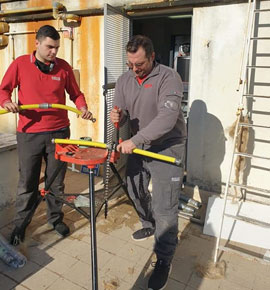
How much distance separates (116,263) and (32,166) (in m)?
1.34

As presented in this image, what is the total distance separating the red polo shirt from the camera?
9.78ft

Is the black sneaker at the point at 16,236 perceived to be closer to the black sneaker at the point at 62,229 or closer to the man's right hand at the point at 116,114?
the black sneaker at the point at 62,229

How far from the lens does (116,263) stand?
3.06 meters

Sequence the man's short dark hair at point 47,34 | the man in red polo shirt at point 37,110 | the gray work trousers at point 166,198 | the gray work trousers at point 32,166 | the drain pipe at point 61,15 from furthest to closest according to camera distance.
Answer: the drain pipe at point 61,15
the gray work trousers at point 32,166
the man in red polo shirt at point 37,110
the man's short dark hair at point 47,34
the gray work trousers at point 166,198

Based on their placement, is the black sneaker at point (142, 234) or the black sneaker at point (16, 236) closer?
the black sneaker at point (16, 236)

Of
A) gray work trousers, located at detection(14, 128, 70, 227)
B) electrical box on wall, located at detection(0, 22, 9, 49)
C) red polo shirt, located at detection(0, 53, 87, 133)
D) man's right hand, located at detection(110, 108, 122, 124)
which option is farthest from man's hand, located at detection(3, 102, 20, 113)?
electrical box on wall, located at detection(0, 22, 9, 49)

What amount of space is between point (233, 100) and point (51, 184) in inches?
97.2

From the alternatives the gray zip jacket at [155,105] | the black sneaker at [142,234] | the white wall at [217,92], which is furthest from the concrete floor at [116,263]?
the gray zip jacket at [155,105]

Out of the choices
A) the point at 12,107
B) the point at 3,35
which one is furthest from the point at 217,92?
the point at 3,35

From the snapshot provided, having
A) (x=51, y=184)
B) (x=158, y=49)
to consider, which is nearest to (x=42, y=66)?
(x=51, y=184)

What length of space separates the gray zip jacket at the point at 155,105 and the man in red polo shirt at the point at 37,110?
58 centimetres

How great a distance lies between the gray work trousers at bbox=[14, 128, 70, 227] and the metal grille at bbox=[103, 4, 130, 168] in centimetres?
95

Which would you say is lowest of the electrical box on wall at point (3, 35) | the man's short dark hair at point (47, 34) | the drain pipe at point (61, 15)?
the man's short dark hair at point (47, 34)

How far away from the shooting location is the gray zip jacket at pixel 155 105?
2443 millimetres
